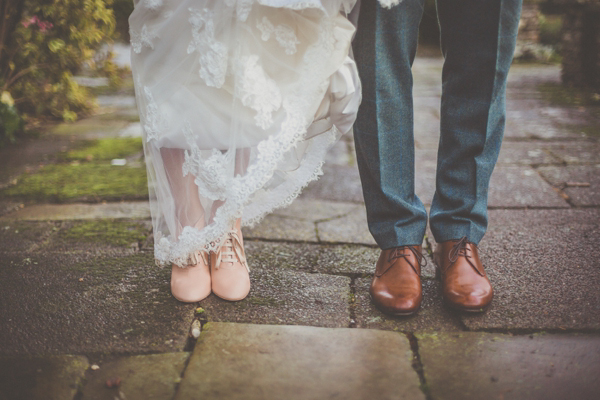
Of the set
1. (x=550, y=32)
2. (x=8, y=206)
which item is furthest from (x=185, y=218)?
(x=550, y=32)

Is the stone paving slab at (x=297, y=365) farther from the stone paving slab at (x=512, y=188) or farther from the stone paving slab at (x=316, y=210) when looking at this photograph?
the stone paving slab at (x=512, y=188)

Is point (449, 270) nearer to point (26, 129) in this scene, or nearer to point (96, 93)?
point (26, 129)

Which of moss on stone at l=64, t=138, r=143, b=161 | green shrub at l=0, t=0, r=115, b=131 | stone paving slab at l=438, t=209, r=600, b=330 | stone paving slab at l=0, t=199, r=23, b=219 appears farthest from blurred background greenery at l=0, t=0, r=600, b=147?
stone paving slab at l=438, t=209, r=600, b=330

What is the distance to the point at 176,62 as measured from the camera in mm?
1146

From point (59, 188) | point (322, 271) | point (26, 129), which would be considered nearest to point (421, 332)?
point (322, 271)

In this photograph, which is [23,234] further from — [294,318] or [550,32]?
[550,32]

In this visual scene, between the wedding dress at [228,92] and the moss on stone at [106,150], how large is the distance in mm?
1580

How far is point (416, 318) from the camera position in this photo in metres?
1.21

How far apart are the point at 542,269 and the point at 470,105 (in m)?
0.55

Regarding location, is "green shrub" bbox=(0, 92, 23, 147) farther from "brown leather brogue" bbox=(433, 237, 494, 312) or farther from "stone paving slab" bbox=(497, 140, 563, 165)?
"stone paving slab" bbox=(497, 140, 563, 165)

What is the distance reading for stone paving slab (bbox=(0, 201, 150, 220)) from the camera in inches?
73.8

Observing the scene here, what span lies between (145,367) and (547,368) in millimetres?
822

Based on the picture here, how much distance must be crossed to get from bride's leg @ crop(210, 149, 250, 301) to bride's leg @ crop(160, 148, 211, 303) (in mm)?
32

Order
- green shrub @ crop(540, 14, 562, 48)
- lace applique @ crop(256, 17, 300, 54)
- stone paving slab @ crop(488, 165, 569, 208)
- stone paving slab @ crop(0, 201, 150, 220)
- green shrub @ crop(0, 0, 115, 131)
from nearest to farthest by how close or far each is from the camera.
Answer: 1. lace applique @ crop(256, 17, 300, 54)
2. stone paving slab @ crop(0, 201, 150, 220)
3. stone paving slab @ crop(488, 165, 569, 208)
4. green shrub @ crop(0, 0, 115, 131)
5. green shrub @ crop(540, 14, 562, 48)
